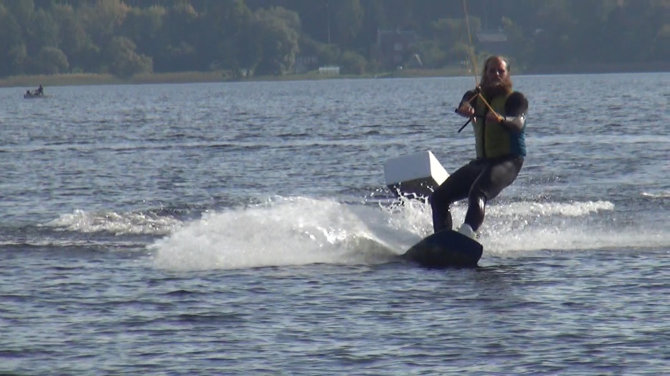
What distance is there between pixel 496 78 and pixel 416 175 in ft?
19.1

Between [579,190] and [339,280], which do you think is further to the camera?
[579,190]

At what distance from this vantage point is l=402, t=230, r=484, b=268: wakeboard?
17.4m

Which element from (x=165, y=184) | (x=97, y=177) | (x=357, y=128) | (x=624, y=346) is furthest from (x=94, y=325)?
(x=357, y=128)

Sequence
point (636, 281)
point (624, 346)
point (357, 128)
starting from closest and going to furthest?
point (624, 346), point (636, 281), point (357, 128)

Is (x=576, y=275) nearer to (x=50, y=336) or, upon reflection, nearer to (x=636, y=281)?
(x=636, y=281)

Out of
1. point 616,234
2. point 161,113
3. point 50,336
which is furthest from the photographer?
point 161,113

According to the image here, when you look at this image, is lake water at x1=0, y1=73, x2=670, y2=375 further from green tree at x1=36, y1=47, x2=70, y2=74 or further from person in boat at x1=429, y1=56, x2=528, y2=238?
green tree at x1=36, y1=47, x2=70, y2=74

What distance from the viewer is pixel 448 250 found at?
1755 centimetres

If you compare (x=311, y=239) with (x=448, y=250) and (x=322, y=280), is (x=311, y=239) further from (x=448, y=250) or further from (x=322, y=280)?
(x=448, y=250)

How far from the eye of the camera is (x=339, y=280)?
17.1 m

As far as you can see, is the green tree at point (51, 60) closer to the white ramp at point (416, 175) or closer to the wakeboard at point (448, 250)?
the white ramp at point (416, 175)

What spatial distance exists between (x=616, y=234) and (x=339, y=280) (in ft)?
17.3

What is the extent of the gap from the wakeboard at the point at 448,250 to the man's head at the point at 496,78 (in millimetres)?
1702

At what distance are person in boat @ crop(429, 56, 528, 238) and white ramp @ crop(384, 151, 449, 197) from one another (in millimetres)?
4910
